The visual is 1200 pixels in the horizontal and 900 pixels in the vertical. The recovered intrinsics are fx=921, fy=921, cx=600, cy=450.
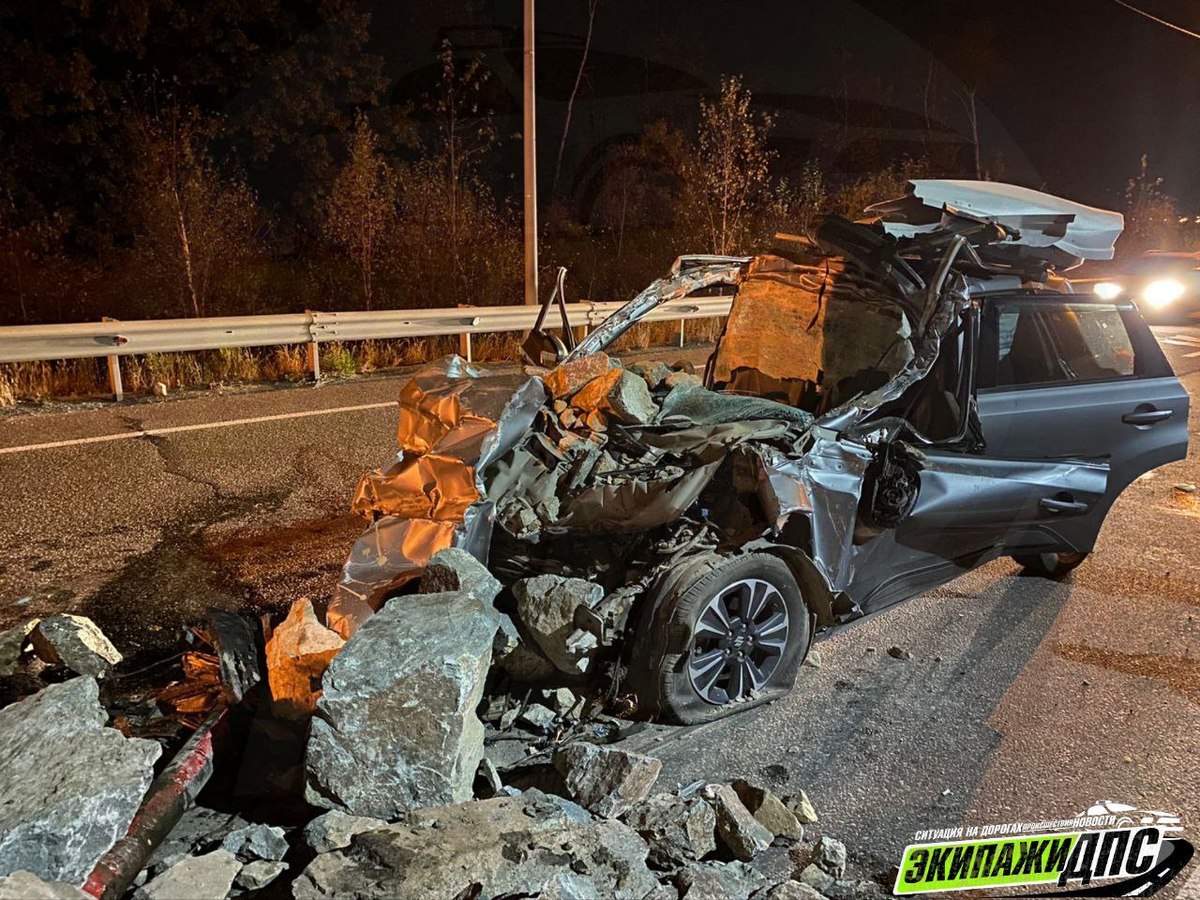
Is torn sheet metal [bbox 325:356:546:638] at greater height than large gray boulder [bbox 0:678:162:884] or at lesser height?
greater

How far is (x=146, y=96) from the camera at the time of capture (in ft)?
59.5

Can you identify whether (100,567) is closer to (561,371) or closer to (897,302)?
(561,371)

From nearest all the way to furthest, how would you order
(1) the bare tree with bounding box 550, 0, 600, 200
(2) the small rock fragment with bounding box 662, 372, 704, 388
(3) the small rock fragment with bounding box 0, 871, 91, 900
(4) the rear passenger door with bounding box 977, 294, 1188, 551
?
(3) the small rock fragment with bounding box 0, 871, 91, 900, (4) the rear passenger door with bounding box 977, 294, 1188, 551, (2) the small rock fragment with bounding box 662, 372, 704, 388, (1) the bare tree with bounding box 550, 0, 600, 200

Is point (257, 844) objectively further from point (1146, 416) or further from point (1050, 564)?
point (1146, 416)

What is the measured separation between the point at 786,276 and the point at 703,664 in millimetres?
2412

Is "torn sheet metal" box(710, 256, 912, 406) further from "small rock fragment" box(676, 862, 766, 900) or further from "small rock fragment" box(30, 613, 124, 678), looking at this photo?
"small rock fragment" box(30, 613, 124, 678)

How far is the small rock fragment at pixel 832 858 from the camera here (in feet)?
9.04

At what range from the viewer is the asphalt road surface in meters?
3.28

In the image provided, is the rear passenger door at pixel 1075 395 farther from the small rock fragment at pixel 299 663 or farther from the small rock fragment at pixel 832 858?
the small rock fragment at pixel 299 663

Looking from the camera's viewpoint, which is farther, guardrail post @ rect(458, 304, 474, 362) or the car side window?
guardrail post @ rect(458, 304, 474, 362)

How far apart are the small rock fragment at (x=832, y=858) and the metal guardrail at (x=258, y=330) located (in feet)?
24.7

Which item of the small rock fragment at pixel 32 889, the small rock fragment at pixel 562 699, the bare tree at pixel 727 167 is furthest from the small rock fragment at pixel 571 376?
the bare tree at pixel 727 167

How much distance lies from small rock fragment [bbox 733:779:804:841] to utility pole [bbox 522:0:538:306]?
1087cm

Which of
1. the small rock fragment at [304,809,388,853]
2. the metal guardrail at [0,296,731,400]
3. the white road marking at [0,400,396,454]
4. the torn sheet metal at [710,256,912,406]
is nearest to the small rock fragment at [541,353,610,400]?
the torn sheet metal at [710,256,912,406]
